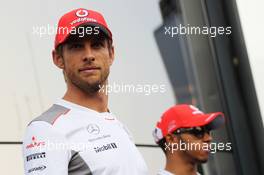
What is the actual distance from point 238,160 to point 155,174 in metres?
0.52

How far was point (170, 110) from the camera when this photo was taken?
1.54m

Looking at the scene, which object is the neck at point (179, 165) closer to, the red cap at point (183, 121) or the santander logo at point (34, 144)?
the red cap at point (183, 121)

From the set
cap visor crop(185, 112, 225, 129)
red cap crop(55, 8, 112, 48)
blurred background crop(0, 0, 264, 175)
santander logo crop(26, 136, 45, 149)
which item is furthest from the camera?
cap visor crop(185, 112, 225, 129)

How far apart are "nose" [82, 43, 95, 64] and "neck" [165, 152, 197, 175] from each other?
532mm

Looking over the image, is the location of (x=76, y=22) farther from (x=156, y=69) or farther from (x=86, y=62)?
(x=156, y=69)

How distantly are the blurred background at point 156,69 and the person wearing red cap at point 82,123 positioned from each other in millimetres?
374

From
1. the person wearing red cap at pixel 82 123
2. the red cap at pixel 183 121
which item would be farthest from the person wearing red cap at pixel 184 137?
the person wearing red cap at pixel 82 123

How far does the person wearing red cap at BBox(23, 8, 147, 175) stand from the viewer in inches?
33.3

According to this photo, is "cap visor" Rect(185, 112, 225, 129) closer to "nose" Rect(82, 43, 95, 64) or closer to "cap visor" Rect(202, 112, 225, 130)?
"cap visor" Rect(202, 112, 225, 130)

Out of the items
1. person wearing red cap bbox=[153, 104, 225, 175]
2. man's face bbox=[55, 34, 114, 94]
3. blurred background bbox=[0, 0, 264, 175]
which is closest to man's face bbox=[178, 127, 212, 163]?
person wearing red cap bbox=[153, 104, 225, 175]

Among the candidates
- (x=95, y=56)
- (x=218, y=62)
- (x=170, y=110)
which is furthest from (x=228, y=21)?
(x=95, y=56)

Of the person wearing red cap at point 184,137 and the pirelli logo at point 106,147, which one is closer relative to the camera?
the pirelli logo at point 106,147

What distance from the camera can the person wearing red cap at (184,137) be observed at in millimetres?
1349

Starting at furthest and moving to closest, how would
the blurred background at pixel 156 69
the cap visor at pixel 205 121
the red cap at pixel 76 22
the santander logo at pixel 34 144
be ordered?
the cap visor at pixel 205 121
the blurred background at pixel 156 69
the red cap at pixel 76 22
the santander logo at pixel 34 144
